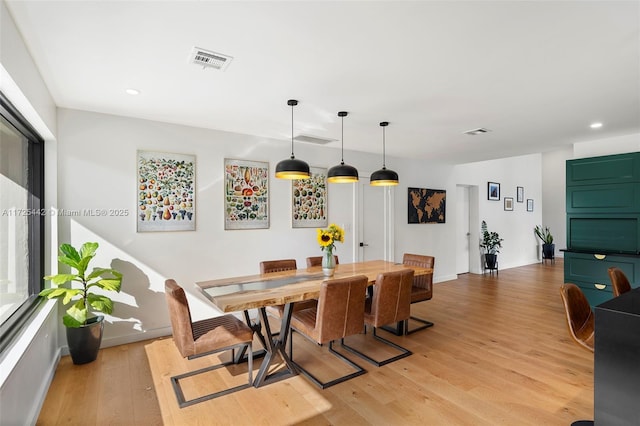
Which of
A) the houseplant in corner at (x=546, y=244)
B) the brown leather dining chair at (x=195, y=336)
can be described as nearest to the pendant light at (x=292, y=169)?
the brown leather dining chair at (x=195, y=336)

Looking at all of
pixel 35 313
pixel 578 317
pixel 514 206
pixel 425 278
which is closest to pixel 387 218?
pixel 425 278

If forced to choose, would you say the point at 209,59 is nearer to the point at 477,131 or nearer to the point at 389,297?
the point at 389,297

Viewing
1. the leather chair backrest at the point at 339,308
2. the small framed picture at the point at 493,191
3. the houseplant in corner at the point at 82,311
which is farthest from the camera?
the small framed picture at the point at 493,191

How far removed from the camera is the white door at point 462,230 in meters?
7.55

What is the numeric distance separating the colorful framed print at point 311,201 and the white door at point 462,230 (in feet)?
12.6

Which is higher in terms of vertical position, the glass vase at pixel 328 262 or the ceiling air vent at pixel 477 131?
the ceiling air vent at pixel 477 131

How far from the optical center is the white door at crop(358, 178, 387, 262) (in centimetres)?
571

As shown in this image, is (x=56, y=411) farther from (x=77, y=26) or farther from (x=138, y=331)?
(x=77, y=26)

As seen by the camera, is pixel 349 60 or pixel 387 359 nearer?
pixel 349 60

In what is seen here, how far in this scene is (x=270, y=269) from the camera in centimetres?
382

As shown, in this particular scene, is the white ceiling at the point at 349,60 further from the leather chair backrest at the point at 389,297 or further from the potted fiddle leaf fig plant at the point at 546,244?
the potted fiddle leaf fig plant at the point at 546,244

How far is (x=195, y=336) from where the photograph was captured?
2.59 meters

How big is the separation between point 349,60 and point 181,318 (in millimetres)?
2223

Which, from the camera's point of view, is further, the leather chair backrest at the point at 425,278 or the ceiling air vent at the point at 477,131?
the ceiling air vent at the point at 477,131
